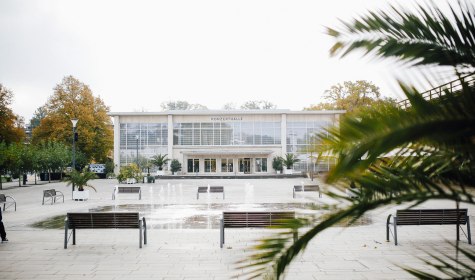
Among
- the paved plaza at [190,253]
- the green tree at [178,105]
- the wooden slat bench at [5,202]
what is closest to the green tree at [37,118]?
the green tree at [178,105]

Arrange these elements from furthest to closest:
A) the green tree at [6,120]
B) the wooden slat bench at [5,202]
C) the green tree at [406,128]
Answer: the green tree at [6,120]
the wooden slat bench at [5,202]
the green tree at [406,128]

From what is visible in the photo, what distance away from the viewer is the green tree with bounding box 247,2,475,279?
169cm

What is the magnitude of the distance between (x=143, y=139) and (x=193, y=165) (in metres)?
8.13

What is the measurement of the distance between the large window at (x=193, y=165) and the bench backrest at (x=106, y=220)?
139ft

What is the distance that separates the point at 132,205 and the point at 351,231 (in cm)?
1030

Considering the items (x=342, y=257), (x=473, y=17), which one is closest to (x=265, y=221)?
(x=342, y=257)

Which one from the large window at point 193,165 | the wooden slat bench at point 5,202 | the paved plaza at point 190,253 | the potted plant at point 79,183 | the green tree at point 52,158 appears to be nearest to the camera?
the paved plaza at point 190,253

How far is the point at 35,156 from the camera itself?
3272 centimetres

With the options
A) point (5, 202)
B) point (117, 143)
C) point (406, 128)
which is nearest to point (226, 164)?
point (117, 143)

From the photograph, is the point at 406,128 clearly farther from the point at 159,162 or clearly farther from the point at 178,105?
the point at 178,105

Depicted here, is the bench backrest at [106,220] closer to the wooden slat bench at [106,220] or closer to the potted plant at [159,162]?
the wooden slat bench at [106,220]

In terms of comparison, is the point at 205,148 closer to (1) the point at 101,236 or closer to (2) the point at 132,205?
(2) the point at 132,205

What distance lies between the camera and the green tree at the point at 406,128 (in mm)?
1691

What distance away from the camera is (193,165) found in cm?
5047
